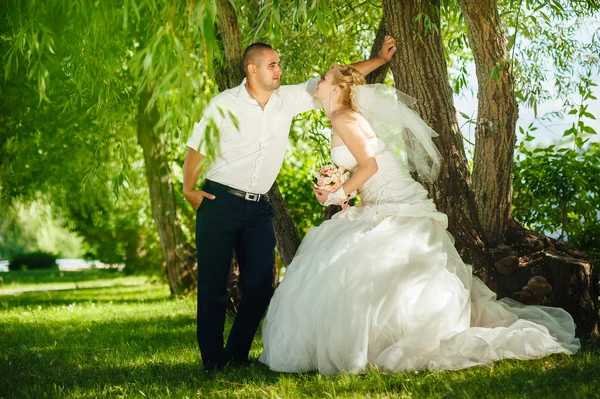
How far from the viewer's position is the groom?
4809 mm

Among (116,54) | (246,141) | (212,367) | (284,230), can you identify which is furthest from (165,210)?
(246,141)

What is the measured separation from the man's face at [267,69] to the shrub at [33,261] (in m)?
30.5

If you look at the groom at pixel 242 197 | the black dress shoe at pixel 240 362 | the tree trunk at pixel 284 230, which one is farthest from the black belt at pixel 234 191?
the tree trunk at pixel 284 230

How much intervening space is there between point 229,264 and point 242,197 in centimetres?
50

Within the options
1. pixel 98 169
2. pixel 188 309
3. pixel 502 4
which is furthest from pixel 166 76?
pixel 188 309

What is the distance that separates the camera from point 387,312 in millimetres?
4418

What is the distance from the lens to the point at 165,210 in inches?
488

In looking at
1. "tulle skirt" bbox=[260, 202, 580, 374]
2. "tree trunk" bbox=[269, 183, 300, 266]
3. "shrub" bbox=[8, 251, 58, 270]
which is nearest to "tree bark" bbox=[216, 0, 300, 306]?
"tree trunk" bbox=[269, 183, 300, 266]

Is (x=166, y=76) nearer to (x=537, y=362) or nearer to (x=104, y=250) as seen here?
(x=537, y=362)

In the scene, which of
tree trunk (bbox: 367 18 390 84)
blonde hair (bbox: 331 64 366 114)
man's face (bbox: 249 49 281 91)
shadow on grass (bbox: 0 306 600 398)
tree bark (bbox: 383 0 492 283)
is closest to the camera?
shadow on grass (bbox: 0 306 600 398)

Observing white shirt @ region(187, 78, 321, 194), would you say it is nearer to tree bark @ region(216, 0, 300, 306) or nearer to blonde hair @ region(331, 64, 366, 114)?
blonde hair @ region(331, 64, 366, 114)

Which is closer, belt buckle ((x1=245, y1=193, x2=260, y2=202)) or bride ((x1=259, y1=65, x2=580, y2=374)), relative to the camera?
bride ((x1=259, y1=65, x2=580, y2=374))

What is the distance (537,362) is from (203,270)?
2.29 meters

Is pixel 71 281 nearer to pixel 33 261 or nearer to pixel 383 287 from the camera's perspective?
pixel 33 261
